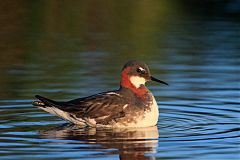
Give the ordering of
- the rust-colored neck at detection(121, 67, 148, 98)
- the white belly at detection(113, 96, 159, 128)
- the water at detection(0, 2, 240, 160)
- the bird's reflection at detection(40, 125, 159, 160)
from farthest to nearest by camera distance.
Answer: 1. the rust-colored neck at detection(121, 67, 148, 98)
2. the white belly at detection(113, 96, 159, 128)
3. the water at detection(0, 2, 240, 160)
4. the bird's reflection at detection(40, 125, 159, 160)

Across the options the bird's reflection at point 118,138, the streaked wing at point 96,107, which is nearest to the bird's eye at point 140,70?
the streaked wing at point 96,107

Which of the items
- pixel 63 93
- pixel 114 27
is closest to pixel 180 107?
pixel 63 93

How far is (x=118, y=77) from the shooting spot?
795 inches

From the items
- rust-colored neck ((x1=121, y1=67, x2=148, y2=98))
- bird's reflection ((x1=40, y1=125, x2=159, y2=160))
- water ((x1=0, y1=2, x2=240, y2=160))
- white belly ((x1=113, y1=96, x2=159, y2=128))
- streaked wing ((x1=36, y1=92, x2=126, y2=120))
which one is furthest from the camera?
rust-colored neck ((x1=121, y1=67, x2=148, y2=98))

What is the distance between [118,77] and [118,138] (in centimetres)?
589

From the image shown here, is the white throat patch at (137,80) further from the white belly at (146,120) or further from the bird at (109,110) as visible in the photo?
the white belly at (146,120)

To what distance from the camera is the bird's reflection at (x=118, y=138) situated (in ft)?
43.5

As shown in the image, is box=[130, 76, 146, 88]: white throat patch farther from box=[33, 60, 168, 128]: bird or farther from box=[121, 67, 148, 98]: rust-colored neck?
box=[33, 60, 168, 128]: bird

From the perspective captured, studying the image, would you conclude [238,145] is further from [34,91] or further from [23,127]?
[34,91]

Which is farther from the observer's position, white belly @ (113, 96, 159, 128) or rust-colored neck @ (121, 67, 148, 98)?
rust-colored neck @ (121, 67, 148, 98)

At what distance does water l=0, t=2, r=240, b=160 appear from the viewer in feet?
44.5

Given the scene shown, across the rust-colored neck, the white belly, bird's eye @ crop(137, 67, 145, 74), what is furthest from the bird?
bird's eye @ crop(137, 67, 145, 74)

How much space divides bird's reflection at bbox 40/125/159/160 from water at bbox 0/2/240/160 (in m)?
0.02

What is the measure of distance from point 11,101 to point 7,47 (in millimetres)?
7900
